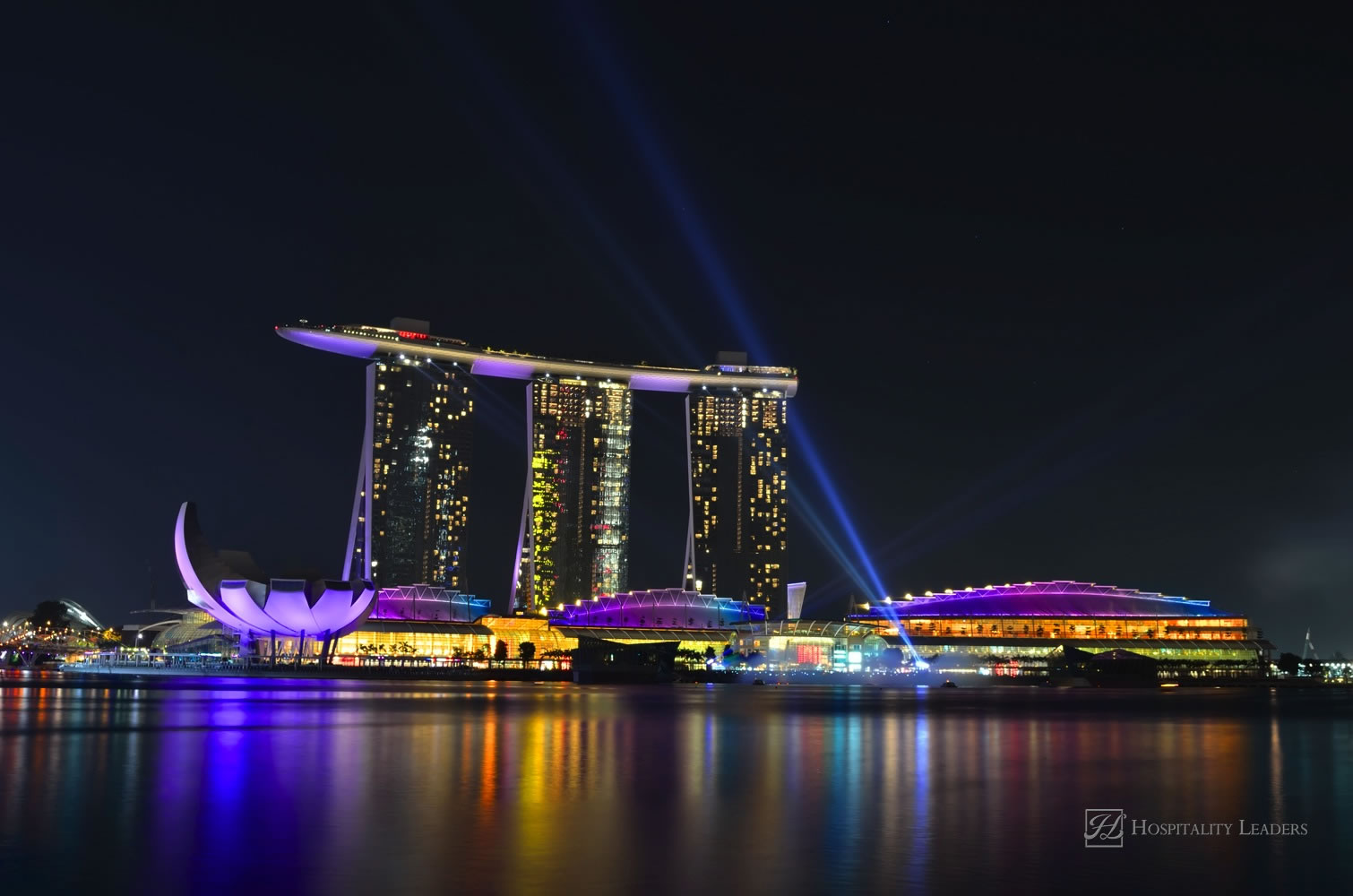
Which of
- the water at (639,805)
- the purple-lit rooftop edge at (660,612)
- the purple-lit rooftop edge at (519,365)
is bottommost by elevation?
the water at (639,805)

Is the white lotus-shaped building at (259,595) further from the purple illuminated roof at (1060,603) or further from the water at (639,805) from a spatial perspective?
the purple illuminated roof at (1060,603)

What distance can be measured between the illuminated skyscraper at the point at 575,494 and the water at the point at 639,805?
434 ft

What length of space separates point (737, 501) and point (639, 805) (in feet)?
548

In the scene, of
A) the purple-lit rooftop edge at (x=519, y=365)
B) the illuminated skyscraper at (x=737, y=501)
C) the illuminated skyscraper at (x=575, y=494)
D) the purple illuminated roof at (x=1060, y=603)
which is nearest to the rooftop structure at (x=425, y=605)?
the illuminated skyscraper at (x=575, y=494)

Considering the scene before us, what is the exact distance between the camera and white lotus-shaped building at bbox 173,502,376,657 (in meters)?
95.1

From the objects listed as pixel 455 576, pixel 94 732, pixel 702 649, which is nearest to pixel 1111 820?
pixel 94 732

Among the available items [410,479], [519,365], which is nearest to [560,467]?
[519,365]

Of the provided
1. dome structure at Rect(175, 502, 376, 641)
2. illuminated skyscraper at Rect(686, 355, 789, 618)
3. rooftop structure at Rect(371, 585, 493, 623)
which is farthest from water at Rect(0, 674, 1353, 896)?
illuminated skyscraper at Rect(686, 355, 789, 618)

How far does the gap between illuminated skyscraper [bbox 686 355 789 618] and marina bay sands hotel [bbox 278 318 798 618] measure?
18 cm

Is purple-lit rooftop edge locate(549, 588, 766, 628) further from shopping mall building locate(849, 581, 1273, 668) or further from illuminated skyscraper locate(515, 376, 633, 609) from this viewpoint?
shopping mall building locate(849, 581, 1273, 668)

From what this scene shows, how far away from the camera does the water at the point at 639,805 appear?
46.3ft

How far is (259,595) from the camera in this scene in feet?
311

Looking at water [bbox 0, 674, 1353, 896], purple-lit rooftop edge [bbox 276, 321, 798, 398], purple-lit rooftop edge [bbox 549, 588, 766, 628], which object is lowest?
water [bbox 0, 674, 1353, 896]

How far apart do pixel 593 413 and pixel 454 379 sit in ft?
65.0
